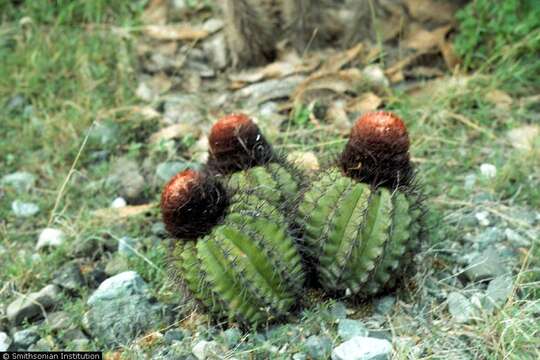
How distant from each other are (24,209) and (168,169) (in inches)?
27.3

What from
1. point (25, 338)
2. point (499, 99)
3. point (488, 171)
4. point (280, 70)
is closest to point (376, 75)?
point (280, 70)

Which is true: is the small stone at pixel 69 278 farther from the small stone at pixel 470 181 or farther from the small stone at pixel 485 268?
the small stone at pixel 470 181

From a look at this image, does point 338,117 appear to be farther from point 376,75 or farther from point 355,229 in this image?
point 355,229

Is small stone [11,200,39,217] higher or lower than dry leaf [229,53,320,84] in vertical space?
lower

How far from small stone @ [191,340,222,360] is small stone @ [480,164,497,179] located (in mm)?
1608

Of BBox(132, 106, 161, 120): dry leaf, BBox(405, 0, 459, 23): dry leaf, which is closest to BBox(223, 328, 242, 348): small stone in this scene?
BBox(132, 106, 161, 120): dry leaf

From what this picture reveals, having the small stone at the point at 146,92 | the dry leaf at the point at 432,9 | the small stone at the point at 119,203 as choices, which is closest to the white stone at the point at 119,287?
the small stone at the point at 119,203

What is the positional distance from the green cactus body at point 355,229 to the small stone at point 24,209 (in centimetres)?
160

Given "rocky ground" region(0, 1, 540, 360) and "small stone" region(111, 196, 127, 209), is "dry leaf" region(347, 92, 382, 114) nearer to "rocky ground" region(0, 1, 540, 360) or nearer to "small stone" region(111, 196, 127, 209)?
"rocky ground" region(0, 1, 540, 360)

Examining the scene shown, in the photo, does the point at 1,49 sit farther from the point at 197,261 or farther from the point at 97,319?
the point at 197,261

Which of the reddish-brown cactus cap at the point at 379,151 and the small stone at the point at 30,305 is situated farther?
the small stone at the point at 30,305

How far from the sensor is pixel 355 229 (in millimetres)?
2516

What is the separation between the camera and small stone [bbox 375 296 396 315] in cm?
271

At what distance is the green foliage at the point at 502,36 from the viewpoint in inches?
163
